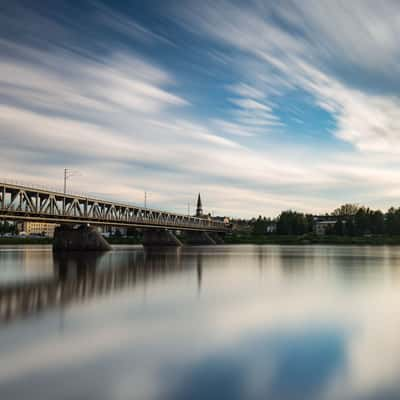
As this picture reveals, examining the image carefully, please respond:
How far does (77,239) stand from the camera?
8081 centimetres

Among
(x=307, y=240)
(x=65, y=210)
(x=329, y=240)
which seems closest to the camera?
(x=65, y=210)

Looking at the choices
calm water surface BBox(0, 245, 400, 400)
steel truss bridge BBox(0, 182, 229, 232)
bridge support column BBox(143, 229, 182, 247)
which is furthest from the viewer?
bridge support column BBox(143, 229, 182, 247)

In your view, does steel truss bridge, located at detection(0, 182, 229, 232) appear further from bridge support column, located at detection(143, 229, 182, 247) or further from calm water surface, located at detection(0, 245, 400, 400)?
calm water surface, located at detection(0, 245, 400, 400)

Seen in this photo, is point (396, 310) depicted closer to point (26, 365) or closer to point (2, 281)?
point (26, 365)

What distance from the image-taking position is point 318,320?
16.3 metres

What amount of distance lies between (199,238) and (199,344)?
148 meters

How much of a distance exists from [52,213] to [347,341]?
6366 centimetres

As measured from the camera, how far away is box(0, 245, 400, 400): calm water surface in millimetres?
9008

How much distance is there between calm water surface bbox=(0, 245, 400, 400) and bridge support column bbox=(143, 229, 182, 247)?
3828 inches

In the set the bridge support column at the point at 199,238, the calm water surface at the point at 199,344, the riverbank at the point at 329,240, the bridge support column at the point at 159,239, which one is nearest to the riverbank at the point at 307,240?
the riverbank at the point at 329,240

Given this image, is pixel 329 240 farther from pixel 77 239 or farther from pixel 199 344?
pixel 199 344

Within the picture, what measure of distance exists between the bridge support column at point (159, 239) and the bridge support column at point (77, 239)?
132ft

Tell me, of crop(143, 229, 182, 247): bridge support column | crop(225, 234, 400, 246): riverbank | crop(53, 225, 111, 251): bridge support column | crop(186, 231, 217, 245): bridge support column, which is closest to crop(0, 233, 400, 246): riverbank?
crop(225, 234, 400, 246): riverbank

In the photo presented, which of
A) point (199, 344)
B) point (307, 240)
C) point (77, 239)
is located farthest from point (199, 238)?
point (199, 344)
